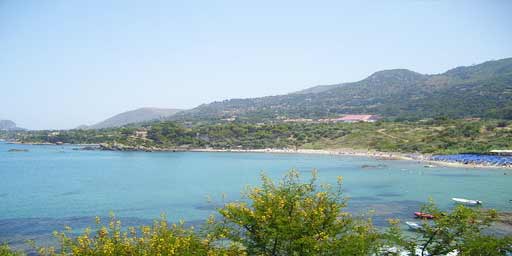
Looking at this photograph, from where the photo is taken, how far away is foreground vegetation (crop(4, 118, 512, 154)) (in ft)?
391

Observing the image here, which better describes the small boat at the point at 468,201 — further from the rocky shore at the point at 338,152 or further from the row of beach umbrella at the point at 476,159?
the row of beach umbrella at the point at 476,159

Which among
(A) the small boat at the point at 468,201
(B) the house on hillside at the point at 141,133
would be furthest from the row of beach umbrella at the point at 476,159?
(B) the house on hillside at the point at 141,133

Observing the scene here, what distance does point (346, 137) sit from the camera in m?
151

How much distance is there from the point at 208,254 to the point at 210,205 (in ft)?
127

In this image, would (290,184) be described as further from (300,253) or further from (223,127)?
(223,127)

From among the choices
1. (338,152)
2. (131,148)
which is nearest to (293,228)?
(338,152)

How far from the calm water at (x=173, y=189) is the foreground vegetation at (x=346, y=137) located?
846 inches

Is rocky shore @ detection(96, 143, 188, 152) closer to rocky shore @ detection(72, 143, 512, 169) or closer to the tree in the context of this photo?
rocky shore @ detection(72, 143, 512, 169)

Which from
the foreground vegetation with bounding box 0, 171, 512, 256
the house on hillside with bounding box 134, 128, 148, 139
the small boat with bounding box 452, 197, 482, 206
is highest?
the house on hillside with bounding box 134, 128, 148, 139

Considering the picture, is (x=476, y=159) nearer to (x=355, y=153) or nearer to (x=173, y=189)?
(x=355, y=153)

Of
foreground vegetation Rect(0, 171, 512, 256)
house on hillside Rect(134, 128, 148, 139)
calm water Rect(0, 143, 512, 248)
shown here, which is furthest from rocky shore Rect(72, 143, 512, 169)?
foreground vegetation Rect(0, 171, 512, 256)

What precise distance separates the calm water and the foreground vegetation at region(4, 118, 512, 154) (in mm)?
21491

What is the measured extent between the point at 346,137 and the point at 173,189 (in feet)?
298

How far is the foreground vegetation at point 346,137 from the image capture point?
11912 cm
